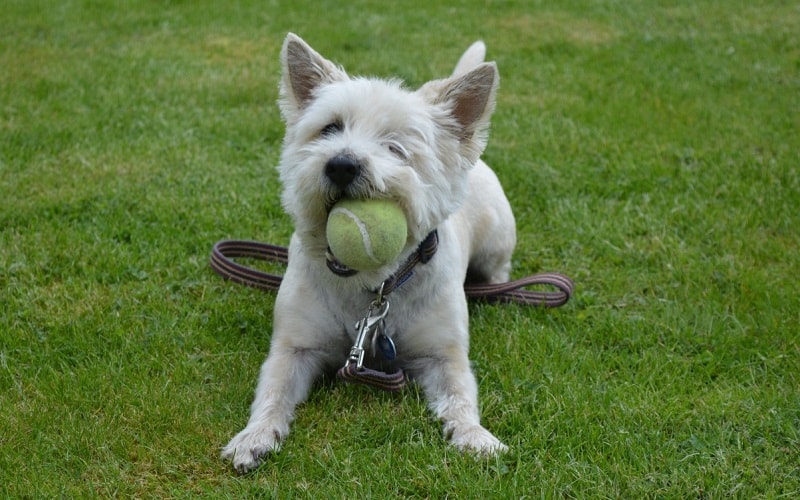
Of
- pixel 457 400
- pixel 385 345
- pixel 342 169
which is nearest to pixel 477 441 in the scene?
pixel 457 400

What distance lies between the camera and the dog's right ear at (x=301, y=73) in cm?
389

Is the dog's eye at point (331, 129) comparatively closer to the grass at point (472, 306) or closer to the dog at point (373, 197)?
the dog at point (373, 197)

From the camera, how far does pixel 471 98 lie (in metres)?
3.91

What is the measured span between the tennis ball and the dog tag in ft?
1.83

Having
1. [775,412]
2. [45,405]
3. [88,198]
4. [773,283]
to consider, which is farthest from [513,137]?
[45,405]

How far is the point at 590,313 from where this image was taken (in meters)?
4.87

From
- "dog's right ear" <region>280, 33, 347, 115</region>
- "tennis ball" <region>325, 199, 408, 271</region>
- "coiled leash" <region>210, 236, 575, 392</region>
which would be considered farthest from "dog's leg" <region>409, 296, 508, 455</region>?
"dog's right ear" <region>280, 33, 347, 115</region>

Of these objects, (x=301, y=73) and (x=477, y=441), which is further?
(x=301, y=73)

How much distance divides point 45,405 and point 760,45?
9.29 meters

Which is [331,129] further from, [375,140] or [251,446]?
[251,446]

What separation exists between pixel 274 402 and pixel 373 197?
1034mm

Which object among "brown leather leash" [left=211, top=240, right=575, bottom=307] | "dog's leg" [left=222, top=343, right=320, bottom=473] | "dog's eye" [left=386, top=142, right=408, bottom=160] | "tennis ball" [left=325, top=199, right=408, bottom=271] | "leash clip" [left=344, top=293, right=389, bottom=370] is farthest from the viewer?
"brown leather leash" [left=211, top=240, right=575, bottom=307]

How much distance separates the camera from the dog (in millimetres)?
3455

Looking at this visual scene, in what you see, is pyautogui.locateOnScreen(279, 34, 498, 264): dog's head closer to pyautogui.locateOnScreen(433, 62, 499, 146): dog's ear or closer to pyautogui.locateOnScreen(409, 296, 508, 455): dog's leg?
pyautogui.locateOnScreen(433, 62, 499, 146): dog's ear
